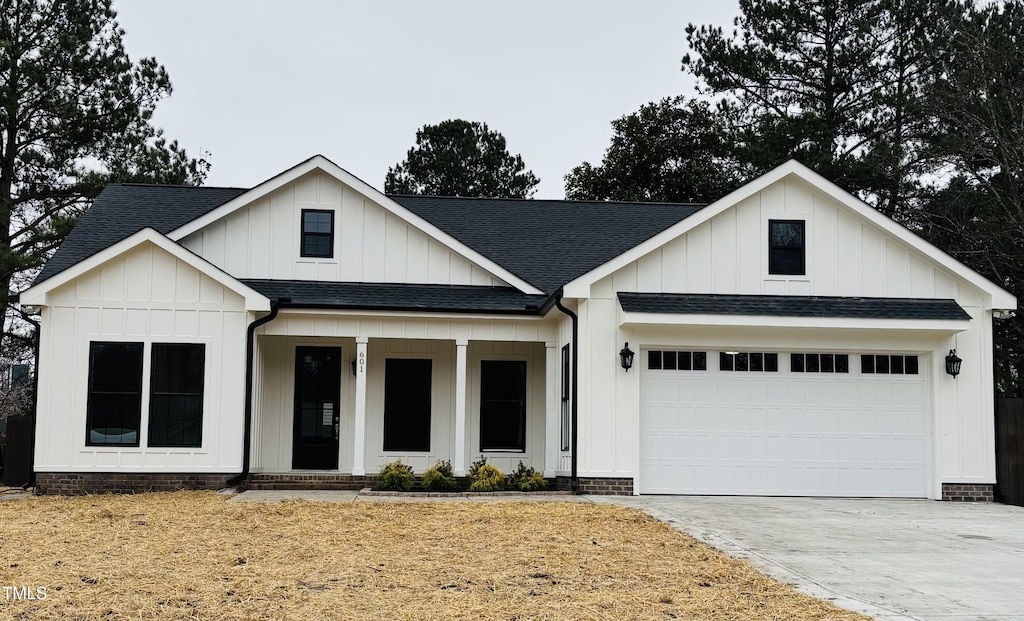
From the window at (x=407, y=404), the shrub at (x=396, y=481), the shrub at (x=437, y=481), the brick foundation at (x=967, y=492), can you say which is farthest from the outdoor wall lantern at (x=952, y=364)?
the window at (x=407, y=404)

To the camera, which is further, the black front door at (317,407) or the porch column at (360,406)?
the black front door at (317,407)

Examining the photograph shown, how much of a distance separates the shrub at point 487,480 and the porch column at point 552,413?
112cm

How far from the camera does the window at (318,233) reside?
1722 centimetres

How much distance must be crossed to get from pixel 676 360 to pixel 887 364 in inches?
126

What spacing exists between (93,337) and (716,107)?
24587 mm

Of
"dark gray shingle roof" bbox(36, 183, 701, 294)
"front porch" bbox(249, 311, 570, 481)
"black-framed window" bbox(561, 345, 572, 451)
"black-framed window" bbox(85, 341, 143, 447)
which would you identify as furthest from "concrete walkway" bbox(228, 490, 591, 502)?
"dark gray shingle roof" bbox(36, 183, 701, 294)

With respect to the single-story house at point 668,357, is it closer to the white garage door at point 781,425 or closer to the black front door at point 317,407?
the white garage door at point 781,425

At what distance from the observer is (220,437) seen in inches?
596

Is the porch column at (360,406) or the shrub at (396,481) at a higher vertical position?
the porch column at (360,406)

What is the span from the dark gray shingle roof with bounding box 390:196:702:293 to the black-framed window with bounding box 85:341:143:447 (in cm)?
592

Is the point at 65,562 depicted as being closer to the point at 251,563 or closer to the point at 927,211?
the point at 251,563

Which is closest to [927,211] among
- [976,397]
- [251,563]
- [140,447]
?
[976,397]

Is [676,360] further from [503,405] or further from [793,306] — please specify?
[503,405]

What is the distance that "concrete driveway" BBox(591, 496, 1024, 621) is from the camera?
7.54 m
